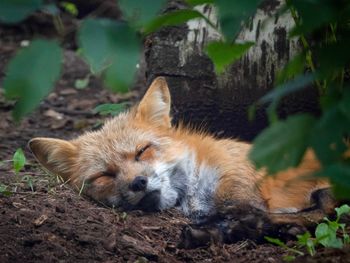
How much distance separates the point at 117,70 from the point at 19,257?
8.09ft

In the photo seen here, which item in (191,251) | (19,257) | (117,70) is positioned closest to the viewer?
(117,70)

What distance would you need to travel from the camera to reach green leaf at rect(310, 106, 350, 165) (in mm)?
2598

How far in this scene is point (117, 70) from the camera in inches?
98.7

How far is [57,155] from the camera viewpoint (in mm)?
6652

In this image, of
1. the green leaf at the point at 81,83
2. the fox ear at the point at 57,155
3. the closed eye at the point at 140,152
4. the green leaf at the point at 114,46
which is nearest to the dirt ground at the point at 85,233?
the fox ear at the point at 57,155

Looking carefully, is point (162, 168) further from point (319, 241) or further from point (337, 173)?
point (337, 173)

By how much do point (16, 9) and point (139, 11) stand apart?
0.41m

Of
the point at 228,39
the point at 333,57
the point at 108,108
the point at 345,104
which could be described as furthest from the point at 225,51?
the point at 108,108

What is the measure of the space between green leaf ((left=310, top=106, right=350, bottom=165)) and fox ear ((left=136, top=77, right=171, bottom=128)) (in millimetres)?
4143

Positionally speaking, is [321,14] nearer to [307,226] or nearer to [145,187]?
[307,226]

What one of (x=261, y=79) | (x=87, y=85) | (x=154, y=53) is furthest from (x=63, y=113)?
(x=261, y=79)

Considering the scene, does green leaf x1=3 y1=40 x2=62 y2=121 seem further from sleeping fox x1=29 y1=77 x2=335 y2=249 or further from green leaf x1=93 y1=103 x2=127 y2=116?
green leaf x1=93 y1=103 x2=127 y2=116

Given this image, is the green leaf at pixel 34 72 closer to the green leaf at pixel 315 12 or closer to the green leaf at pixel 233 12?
the green leaf at pixel 233 12

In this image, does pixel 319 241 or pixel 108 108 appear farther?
pixel 108 108
